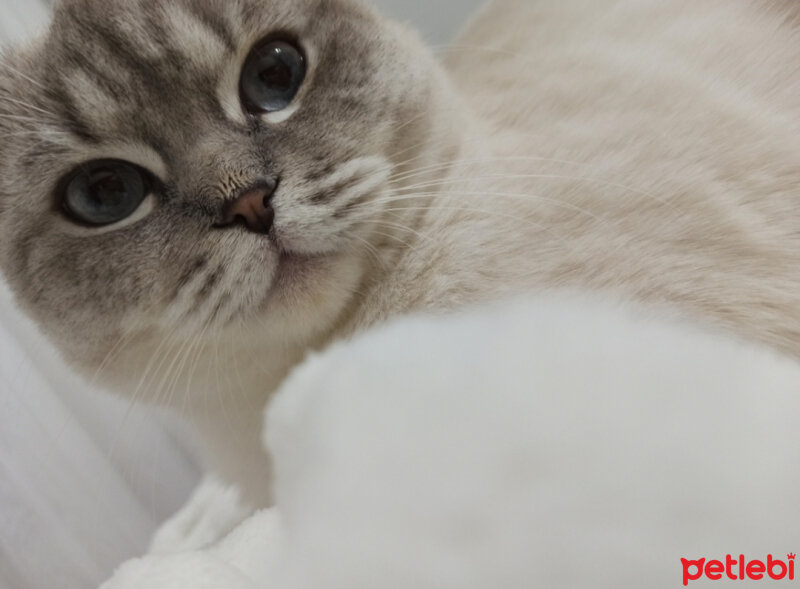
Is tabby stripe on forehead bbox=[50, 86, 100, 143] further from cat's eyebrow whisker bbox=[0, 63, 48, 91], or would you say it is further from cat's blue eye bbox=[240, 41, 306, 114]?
cat's blue eye bbox=[240, 41, 306, 114]

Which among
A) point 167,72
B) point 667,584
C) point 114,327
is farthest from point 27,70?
point 667,584

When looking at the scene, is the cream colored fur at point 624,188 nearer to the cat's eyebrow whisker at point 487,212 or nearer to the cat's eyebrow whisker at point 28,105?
the cat's eyebrow whisker at point 487,212

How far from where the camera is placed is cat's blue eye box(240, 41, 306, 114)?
0.89 m

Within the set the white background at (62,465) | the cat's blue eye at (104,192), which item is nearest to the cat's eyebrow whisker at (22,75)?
the cat's blue eye at (104,192)

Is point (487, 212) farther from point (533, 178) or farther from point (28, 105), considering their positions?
point (28, 105)

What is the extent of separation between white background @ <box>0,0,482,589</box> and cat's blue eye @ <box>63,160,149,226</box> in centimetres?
53

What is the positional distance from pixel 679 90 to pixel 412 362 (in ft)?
1.98

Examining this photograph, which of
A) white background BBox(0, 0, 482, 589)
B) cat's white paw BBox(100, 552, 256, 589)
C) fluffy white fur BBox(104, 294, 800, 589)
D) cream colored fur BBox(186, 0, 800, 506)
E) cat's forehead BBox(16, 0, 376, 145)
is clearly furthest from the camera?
white background BBox(0, 0, 482, 589)

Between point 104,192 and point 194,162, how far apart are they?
5.3 inches

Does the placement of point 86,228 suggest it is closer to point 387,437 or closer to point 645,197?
point 387,437

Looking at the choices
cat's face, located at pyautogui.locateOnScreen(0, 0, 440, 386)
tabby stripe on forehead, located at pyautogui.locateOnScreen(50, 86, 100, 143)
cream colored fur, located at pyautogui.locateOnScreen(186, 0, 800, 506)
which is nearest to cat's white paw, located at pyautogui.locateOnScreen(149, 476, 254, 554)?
cream colored fur, located at pyautogui.locateOnScreen(186, 0, 800, 506)

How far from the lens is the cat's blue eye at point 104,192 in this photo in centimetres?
86

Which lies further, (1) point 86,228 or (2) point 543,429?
(1) point 86,228

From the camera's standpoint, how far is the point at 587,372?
52 centimetres
